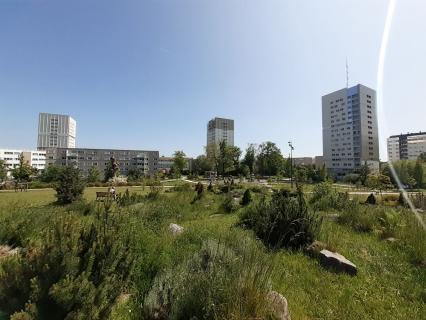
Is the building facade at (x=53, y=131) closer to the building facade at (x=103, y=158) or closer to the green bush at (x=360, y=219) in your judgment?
the building facade at (x=103, y=158)

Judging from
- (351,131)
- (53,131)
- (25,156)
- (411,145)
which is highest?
(53,131)

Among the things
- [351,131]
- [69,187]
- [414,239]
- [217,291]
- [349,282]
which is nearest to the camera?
[217,291]

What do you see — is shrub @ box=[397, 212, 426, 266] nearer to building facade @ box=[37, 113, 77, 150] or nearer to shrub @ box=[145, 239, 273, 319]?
shrub @ box=[145, 239, 273, 319]

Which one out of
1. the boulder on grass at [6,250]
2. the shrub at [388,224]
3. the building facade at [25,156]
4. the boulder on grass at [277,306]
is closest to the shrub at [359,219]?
the shrub at [388,224]

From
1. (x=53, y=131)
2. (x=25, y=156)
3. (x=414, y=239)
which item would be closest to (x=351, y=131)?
(x=414, y=239)

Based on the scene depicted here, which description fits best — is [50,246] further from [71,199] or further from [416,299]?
[71,199]

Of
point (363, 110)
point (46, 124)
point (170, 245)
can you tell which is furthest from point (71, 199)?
point (46, 124)

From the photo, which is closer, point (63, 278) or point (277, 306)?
point (63, 278)

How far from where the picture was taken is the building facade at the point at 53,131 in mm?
151500

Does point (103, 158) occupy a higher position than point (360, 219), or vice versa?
point (103, 158)

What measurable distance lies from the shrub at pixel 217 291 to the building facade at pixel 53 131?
567 feet

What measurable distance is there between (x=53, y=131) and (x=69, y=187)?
535ft

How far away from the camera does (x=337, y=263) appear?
15.8 ft

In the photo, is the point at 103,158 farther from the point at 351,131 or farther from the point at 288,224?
Result: the point at 288,224
